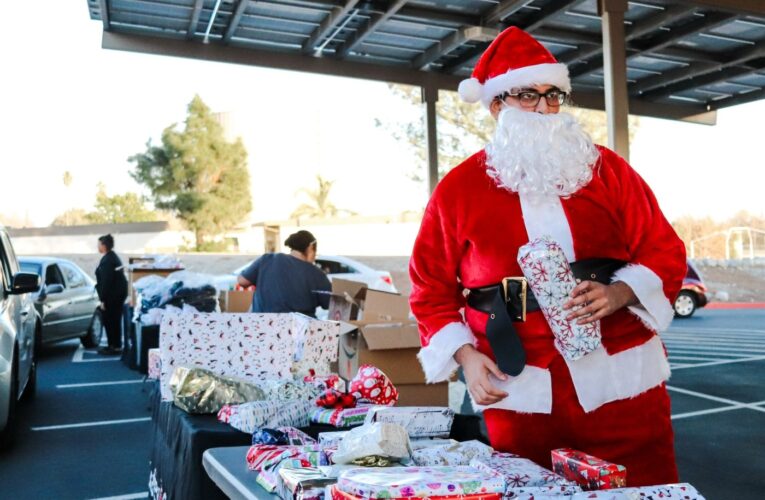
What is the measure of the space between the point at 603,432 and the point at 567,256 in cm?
45

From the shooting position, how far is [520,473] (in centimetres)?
162

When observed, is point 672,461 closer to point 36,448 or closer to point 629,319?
point 629,319

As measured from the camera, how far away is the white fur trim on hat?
230 centimetres

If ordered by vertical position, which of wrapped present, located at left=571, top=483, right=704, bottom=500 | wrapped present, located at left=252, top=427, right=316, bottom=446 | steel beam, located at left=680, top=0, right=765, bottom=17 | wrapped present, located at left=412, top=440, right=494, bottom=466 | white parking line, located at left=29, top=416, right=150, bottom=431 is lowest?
white parking line, located at left=29, top=416, right=150, bottom=431

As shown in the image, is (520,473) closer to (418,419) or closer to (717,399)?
(418,419)

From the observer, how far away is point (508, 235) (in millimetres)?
2111

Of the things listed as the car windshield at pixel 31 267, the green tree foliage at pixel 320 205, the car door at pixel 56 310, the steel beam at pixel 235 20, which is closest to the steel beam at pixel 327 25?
the steel beam at pixel 235 20

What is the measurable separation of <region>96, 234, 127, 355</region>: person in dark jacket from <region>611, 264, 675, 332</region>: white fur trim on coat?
10226 millimetres

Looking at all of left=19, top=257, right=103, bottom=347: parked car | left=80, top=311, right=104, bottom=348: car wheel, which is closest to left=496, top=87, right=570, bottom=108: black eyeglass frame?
left=19, top=257, right=103, bottom=347: parked car

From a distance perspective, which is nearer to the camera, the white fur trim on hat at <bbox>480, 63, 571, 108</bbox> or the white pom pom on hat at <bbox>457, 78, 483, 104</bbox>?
the white fur trim on hat at <bbox>480, 63, 571, 108</bbox>

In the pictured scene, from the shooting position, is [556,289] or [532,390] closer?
[556,289]

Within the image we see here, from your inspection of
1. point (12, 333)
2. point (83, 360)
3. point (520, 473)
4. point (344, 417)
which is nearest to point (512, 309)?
point (520, 473)

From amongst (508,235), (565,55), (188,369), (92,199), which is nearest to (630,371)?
(508,235)

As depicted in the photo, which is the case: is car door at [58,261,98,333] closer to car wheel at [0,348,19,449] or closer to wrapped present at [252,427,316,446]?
car wheel at [0,348,19,449]
